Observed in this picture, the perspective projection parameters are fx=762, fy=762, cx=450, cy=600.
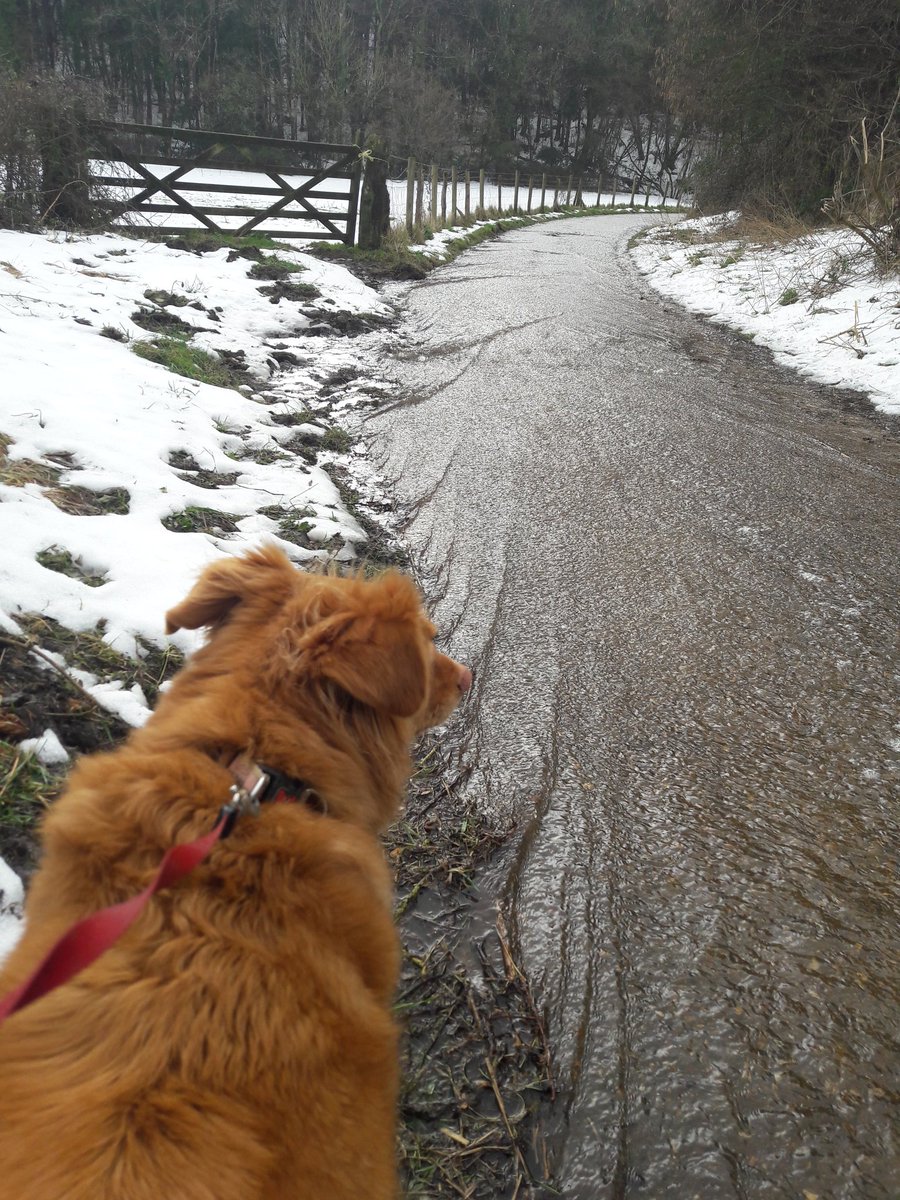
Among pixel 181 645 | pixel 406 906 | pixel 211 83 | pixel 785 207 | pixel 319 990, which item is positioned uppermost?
pixel 211 83

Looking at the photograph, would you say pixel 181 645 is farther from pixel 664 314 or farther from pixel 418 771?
pixel 664 314

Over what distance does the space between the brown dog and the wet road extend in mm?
1033

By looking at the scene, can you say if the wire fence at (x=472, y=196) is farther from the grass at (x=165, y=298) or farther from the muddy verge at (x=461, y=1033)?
the muddy verge at (x=461, y=1033)

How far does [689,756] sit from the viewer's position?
3365mm

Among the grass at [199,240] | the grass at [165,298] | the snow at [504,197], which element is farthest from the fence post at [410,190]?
the grass at [165,298]

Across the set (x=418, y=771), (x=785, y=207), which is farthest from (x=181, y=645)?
(x=785, y=207)

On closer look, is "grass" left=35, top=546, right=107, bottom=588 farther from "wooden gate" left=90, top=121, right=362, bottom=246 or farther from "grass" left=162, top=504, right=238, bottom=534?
"wooden gate" left=90, top=121, right=362, bottom=246

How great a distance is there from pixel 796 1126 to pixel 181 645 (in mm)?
2856

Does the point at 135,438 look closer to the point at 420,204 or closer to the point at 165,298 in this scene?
the point at 165,298

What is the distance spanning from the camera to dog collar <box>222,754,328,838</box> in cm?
146

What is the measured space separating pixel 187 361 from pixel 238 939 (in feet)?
23.4

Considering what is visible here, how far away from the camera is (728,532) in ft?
17.6

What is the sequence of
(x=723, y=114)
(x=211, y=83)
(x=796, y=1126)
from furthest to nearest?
(x=211, y=83)
(x=723, y=114)
(x=796, y=1126)

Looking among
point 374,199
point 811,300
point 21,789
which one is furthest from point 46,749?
point 374,199
